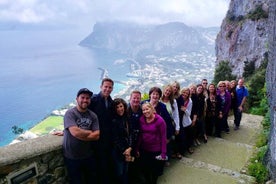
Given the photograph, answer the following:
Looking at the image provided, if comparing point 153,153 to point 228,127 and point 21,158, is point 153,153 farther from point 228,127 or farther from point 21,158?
point 228,127

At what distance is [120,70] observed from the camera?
129 meters

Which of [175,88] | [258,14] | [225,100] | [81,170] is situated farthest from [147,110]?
[258,14]

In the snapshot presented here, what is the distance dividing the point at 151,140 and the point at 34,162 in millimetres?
1620

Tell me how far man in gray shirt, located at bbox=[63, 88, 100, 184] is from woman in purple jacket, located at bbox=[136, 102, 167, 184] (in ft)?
2.73

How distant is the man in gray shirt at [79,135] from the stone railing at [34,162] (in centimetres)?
16

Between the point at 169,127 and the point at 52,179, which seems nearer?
the point at 52,179

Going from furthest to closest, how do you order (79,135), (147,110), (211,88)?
(211,88) → (147,110) → (79,135)

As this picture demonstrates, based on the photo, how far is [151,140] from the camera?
3.96 meters

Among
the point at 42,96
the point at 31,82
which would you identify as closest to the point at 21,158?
the point at 42,96

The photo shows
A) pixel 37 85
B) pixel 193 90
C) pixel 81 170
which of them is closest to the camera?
pixel 81 170

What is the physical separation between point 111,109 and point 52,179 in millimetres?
1151

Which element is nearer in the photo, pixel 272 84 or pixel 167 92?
pixel 272 84

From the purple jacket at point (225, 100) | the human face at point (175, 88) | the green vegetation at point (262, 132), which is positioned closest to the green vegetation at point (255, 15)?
the green vegetation at point (262, 132)

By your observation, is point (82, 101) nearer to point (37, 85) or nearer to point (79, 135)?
point (79, 135)
